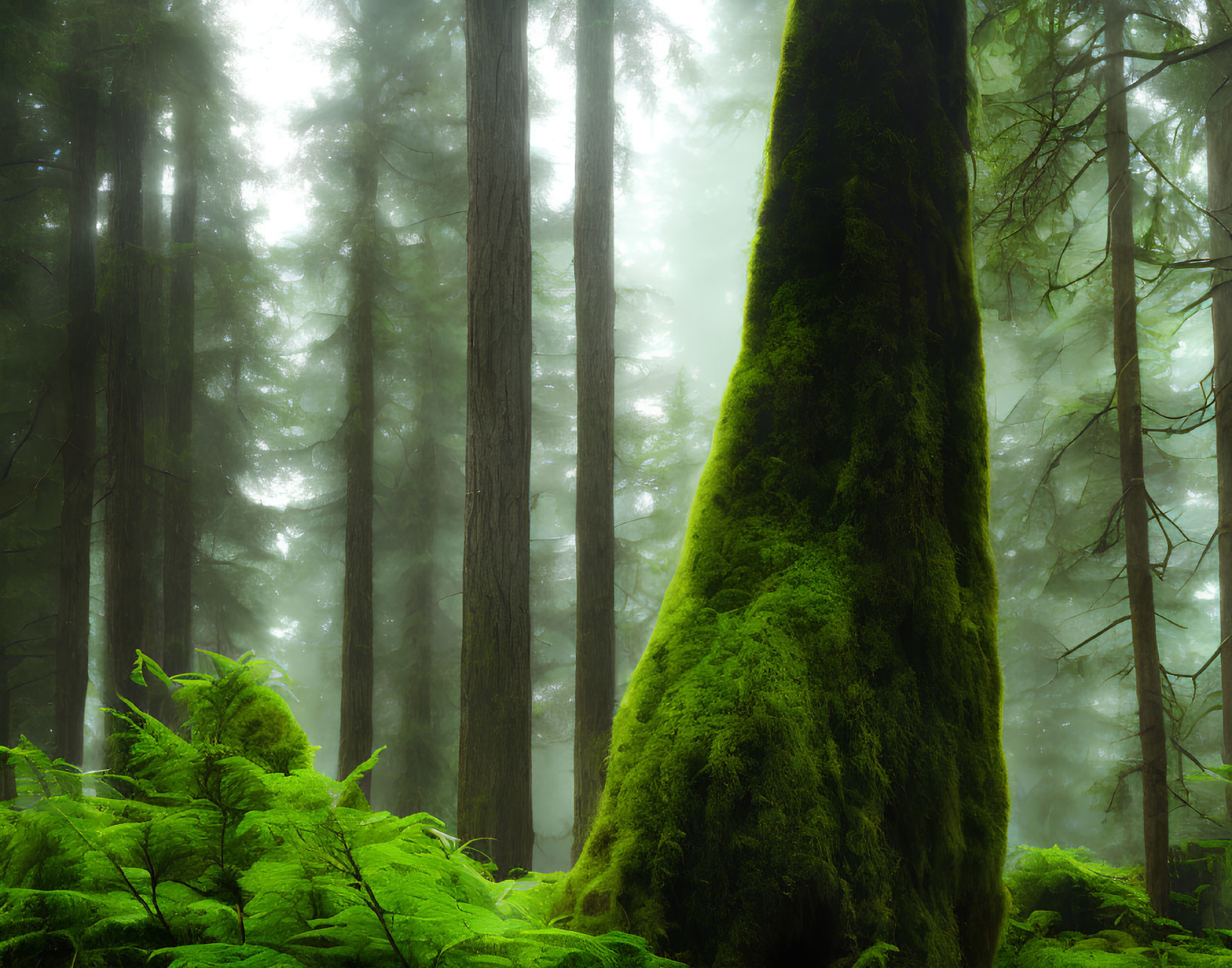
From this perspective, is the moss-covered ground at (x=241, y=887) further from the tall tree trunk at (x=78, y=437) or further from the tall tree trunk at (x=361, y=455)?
the tall tree trunk at (x=78, y=437)

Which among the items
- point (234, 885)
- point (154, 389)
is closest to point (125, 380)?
point (154, 389)

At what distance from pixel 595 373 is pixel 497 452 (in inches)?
144

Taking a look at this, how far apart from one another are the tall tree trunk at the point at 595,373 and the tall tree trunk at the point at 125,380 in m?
6.93

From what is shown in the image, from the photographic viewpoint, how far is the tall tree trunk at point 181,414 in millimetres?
12000

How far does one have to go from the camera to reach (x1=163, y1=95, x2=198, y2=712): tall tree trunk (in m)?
12.0

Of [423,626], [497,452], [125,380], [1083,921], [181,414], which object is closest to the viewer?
[1083,921]

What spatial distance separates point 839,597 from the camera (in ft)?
Result: 7.51

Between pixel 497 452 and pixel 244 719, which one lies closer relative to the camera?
pixel 244 719

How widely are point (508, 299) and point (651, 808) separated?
4550 mm

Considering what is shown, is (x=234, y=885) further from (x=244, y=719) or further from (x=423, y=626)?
(x=423, y=626)

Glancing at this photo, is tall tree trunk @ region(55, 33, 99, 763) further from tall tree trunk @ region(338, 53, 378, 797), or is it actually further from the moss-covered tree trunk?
the moss-covered tree trunk

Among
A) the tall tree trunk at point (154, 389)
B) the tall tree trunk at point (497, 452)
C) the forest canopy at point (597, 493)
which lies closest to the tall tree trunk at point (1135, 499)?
the forest canopy at point (597, 493)

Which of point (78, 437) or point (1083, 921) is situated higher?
point (78, 437)

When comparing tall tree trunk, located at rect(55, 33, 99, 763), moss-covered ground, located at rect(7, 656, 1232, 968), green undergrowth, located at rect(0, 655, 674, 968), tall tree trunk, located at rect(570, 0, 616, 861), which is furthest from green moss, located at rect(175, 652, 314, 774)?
tall tree trunk, located at rect(55, 33, 99, 763)
